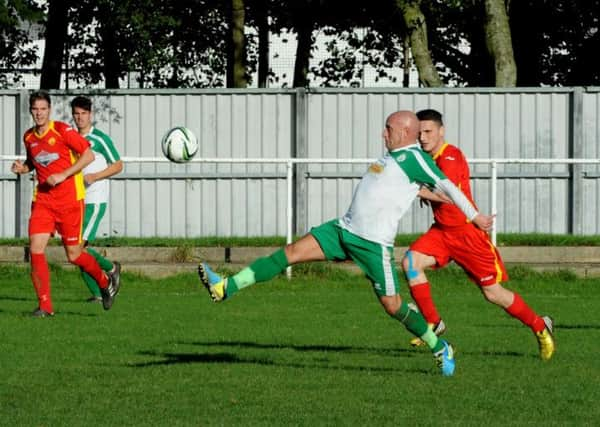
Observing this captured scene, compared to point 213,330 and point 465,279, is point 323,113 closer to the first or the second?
point 465,279

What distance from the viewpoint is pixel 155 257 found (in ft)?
71.9

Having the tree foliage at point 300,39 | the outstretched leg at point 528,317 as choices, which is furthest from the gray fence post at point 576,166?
the outstretched leg at point 528,317

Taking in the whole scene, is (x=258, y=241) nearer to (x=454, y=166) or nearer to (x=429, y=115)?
(x=454, y=166)

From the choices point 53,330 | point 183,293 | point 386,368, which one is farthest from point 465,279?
point 386,368

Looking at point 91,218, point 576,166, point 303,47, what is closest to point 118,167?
point 91,218

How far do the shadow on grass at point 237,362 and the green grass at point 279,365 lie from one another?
1 cm

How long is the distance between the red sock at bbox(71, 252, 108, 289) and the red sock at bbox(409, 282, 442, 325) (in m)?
3.93

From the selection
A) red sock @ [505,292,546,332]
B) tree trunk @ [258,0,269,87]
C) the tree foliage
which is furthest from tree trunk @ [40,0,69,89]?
red sock @ [505,292,546,332]

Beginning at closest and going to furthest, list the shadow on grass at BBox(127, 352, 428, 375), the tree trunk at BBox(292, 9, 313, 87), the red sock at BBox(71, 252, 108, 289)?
the shadow on grass at BBox(127, 352, 428, 375)
the red sock at BBox(71, 252, 108, 289)
the tree trunk at BBox(292, 9, 313, 87)

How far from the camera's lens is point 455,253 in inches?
479

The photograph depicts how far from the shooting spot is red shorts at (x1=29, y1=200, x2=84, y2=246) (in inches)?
576

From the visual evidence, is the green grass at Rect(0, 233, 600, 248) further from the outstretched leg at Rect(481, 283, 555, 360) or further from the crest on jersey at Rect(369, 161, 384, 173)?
the crest on jersey at Rect(369, 161, 384, 173)

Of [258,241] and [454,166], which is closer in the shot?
[454,166]

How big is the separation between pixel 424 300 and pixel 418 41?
17.8m
